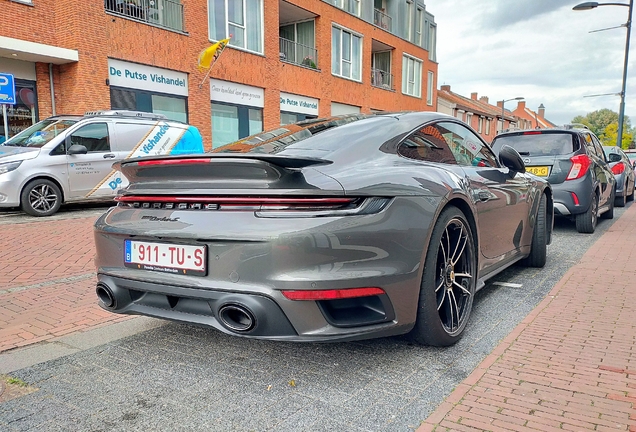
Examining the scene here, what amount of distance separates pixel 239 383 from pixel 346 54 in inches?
940

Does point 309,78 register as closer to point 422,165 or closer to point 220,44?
point 220,44

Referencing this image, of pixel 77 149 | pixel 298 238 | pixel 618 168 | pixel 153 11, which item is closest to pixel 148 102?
pixel 153 11

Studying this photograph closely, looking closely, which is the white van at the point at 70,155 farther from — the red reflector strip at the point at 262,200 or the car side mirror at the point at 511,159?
the red reflector strip at the point at 262,200

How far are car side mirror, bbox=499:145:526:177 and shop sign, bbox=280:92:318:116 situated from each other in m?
17.1

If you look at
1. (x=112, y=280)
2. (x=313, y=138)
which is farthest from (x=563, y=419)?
(x=112, y=280)

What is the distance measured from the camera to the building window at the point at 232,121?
58.1 feet

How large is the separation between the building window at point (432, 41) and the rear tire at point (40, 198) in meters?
28.5

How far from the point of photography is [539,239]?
491 cm

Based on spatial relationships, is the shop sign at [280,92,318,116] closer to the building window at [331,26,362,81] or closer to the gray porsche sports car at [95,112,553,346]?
the building window at [331,26,362,81]

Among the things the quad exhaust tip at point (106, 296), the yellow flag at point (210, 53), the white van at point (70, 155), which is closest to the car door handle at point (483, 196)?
the quad exhaust tip at point (106, 296)

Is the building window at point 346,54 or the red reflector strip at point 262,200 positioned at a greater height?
the building window at point 346,54

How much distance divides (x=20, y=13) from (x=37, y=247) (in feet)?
30.0

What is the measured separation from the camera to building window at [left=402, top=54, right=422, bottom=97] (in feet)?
98.1

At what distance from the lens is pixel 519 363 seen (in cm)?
272
